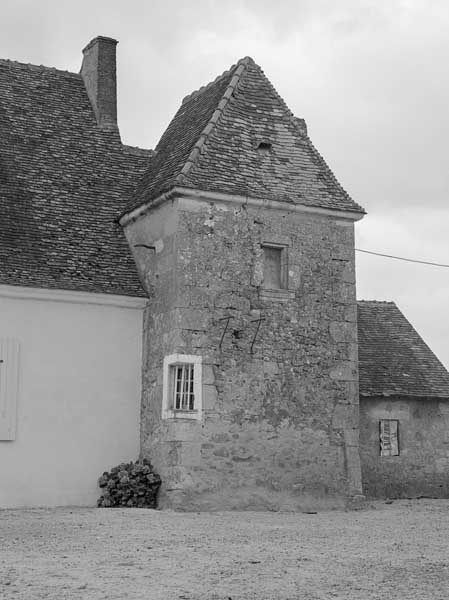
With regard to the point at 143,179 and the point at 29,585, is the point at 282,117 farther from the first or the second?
the point at 29,585

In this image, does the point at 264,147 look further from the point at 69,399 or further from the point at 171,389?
the point at 69,399

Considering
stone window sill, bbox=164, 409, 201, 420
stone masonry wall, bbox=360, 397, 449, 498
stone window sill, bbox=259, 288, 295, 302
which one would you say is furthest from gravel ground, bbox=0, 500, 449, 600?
stone masonry wall, bbox=360, 397, 449, 498

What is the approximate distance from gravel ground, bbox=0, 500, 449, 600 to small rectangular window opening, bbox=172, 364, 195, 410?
1.88 m

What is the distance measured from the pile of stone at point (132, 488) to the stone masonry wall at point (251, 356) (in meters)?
0.26

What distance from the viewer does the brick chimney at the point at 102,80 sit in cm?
2147

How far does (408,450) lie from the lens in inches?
875

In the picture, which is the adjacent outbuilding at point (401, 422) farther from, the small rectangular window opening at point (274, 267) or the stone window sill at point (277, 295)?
the small rectangular window opening at point (274, 267)

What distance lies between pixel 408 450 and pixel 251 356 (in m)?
6.17

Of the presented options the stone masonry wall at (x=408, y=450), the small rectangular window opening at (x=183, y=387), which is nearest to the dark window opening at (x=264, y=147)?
the small rectangular window opening at (x=183, y=387)

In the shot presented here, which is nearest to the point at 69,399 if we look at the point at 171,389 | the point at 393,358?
the point at 171,389

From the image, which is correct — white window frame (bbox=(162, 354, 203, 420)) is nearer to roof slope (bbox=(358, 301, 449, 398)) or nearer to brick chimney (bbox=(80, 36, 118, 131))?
roof slope (bbox=(358, 301, 449, 398))

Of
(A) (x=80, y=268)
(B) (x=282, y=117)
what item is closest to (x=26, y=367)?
(A) (x=80, y=268)

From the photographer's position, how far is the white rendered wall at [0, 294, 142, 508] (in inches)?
672

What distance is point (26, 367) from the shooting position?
1725 centimetres
